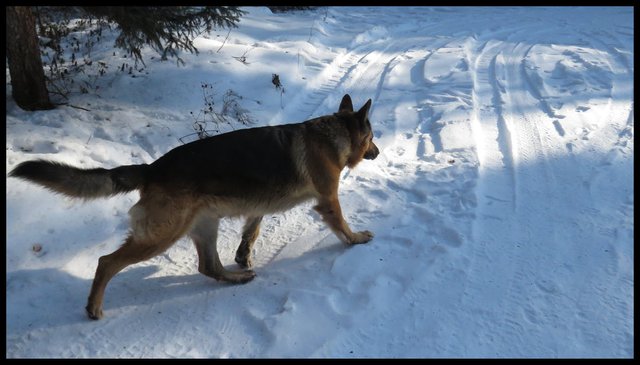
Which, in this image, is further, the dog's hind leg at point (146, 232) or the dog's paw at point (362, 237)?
the dog's paw at point (362, 237)

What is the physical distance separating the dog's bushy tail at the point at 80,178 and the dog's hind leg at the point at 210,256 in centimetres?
68

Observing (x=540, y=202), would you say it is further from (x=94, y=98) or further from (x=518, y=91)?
(x=94, y=98)

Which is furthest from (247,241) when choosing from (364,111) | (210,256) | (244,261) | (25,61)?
(25,61)

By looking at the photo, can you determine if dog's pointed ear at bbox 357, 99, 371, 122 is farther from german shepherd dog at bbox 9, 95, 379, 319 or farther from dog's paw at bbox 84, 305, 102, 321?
dog's paw at bbox 84, 305, 102, 321

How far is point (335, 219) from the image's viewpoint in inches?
180

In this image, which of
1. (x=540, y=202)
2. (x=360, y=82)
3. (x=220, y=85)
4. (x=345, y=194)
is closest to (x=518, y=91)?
(x=360, y=82)

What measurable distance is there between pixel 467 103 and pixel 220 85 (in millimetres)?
3983

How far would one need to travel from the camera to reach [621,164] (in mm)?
5625

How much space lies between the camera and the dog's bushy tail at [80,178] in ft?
11.2

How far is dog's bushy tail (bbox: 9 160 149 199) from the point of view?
11.2ft

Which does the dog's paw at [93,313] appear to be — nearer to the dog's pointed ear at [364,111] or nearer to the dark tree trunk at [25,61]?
the dog's pointed ear at [364,111]

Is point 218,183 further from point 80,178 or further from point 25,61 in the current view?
point 25,61

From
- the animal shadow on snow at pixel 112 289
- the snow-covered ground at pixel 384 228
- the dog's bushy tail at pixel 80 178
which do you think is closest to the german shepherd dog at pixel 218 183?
the dog's bushy tail at pixel 80 178

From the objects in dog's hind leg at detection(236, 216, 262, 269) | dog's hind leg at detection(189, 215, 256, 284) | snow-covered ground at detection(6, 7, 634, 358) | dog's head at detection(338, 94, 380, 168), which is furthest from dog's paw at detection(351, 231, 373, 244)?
dog's hind leg at detection(189, 215, 256, 284)
